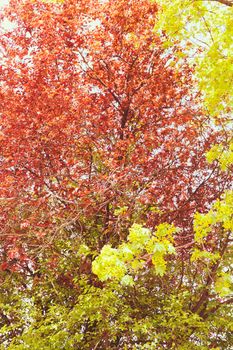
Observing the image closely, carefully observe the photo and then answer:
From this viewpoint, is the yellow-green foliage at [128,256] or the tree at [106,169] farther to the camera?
the tree at [106,169]

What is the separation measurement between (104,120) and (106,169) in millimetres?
1201

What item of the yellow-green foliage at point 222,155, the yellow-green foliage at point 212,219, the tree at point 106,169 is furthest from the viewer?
the tree at point 106,169

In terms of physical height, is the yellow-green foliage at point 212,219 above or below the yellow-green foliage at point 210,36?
below

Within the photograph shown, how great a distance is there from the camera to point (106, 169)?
1068 cm

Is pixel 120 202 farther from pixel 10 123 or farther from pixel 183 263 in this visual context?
pixel 10 123

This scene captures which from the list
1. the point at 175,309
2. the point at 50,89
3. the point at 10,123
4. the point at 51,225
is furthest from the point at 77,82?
the point at 175,309

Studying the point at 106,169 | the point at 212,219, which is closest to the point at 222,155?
the point at 212,219

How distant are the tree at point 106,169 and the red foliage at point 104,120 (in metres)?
0.03

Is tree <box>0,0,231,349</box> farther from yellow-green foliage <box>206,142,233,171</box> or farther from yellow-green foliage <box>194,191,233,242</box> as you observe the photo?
yellow-green foliage <box>194,191,233,242</box>

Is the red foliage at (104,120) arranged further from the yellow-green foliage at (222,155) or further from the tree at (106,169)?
the yellow-green foliage at (222,155)

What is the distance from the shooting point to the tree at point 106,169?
973cm

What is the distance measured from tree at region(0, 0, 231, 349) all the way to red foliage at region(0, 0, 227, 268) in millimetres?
34

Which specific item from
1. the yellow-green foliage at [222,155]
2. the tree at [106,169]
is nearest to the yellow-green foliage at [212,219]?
the yellow-green foliage at [222,155]

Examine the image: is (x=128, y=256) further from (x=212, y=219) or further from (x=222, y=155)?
(x=222, y=155)
